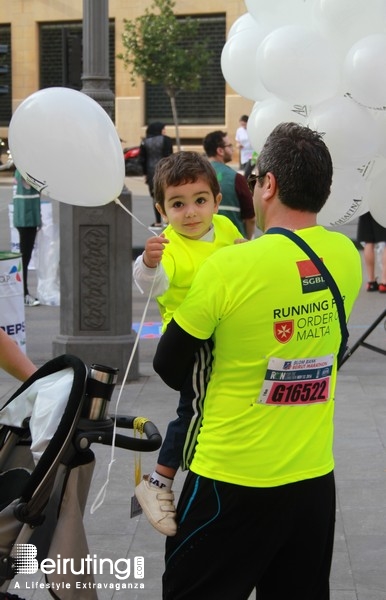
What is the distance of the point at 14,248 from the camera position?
12.9m

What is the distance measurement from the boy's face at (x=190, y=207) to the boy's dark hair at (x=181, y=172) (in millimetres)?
18

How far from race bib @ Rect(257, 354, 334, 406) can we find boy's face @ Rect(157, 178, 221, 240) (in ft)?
2.97

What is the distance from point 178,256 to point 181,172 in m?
0.29

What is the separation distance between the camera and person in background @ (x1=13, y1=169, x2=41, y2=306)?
11383 millimetres

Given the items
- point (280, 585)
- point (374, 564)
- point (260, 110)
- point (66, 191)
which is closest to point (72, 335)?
point (260, 110)

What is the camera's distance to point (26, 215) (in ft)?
37.6

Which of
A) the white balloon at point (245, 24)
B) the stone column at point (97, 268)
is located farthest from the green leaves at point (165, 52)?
the white balloon at point (245, 24)

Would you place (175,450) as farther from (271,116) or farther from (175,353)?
(271,116)

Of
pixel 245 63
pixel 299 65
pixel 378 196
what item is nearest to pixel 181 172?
pixel 299 65

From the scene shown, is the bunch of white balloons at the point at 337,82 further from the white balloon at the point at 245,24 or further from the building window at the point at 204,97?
the building window at the point at 204,97

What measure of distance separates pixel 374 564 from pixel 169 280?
1901 millimetres

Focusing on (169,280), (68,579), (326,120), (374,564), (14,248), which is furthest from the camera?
(14,248)

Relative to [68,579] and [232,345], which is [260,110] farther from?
[68,579]

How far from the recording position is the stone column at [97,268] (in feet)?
25.7
